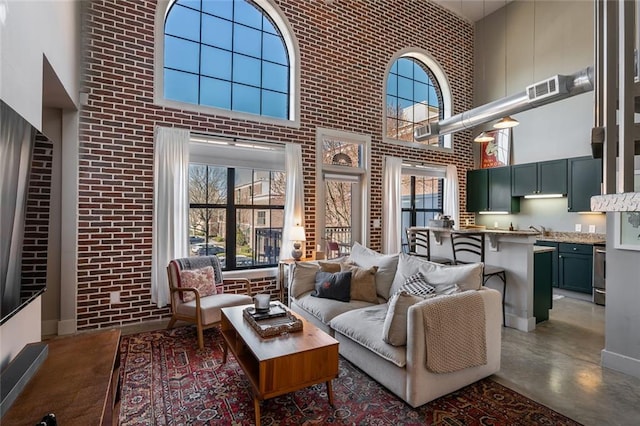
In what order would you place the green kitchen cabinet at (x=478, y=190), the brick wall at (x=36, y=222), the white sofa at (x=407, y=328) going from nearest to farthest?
the brick wall at (x=36, y=222), the white sofa at (x=407, y=328), the green kitchen cabinet at (x=478, y=190)

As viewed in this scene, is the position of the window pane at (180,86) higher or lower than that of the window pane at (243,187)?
higher

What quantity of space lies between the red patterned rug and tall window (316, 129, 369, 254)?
264 cm

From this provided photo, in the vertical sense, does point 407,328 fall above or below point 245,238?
below

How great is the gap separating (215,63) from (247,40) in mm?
633

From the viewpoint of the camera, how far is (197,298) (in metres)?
3.24

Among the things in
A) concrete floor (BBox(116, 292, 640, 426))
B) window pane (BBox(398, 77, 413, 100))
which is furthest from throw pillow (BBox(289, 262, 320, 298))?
window pane (BBox(398, 77, 413, 100))

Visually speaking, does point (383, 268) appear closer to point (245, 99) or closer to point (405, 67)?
point (245, 99)

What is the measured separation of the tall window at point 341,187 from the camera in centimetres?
499

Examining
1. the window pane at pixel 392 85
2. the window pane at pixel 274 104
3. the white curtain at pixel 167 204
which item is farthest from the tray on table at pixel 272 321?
the window pane at pixel 392 85

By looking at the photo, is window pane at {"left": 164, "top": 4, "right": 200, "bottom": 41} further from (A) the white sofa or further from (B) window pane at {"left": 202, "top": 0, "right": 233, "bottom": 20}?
(A) the white sofa

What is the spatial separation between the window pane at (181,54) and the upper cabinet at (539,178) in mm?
5783

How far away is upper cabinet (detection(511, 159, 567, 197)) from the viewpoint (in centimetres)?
541

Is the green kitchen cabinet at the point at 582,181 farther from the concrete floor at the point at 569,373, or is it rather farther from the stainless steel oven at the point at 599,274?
the concrete floor at the point at 569,373

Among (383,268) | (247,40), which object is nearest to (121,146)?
(247,40)
